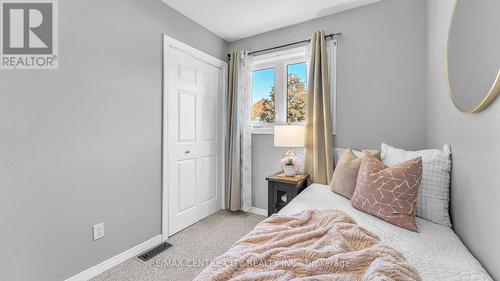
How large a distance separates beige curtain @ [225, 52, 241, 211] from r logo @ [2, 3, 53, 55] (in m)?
1.91

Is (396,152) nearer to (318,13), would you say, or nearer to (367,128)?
(367,128)

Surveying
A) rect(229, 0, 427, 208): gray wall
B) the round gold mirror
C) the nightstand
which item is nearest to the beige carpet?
the nightstand

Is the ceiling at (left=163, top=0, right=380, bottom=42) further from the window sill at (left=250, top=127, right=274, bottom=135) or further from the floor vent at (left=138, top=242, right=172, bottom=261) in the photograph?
the floor vent at (left=138, top=242, right=172, bottom=261)

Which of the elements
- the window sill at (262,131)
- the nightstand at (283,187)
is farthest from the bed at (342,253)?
the window sill at (262,131)

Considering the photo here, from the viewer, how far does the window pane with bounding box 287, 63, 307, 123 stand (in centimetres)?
275

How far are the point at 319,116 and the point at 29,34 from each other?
2570mm

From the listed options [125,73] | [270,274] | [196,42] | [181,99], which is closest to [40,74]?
[125,73]

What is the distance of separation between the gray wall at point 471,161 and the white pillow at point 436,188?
43mm

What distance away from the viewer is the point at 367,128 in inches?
88.4

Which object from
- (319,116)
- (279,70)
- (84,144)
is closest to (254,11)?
(279,70)

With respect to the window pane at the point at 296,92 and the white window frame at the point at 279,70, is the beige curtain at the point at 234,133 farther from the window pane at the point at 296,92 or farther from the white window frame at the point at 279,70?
the window pane at the point at 296,92

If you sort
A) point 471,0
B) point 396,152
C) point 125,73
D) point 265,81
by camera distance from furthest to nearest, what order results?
point 265,81, point 125,73, point 396,152, point 471,0

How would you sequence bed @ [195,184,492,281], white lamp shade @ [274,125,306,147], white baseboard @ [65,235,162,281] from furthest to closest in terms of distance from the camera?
white lamp shade @ [274,125,306,147] < white baseboard @ [65,235,162,281] < bed @ [195,184,492,281]

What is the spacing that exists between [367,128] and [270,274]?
78.8 inches
